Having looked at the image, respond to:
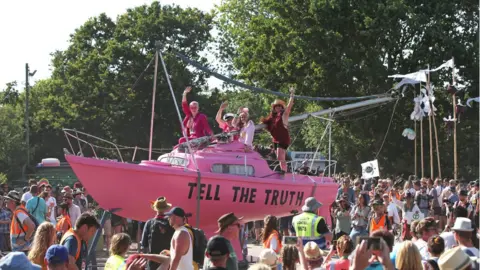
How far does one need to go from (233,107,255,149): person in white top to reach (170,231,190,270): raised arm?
11.2 meters

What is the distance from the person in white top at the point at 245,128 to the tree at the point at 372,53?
943 inches

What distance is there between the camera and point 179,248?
426 inches

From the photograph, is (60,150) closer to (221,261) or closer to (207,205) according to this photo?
(207,205)

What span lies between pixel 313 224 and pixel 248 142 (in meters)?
8.80

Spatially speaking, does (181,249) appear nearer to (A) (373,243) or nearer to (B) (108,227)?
(A) (373,243)

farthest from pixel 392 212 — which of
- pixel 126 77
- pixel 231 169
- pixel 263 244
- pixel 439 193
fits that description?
pixel 126 77

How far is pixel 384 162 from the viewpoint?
161ft

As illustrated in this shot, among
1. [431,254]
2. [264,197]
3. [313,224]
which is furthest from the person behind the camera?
[264,197]

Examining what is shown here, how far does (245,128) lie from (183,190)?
2.48m

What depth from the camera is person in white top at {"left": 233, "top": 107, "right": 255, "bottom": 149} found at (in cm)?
2211

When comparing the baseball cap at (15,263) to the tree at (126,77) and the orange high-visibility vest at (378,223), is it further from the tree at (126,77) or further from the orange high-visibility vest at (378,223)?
the tree at (126,77)

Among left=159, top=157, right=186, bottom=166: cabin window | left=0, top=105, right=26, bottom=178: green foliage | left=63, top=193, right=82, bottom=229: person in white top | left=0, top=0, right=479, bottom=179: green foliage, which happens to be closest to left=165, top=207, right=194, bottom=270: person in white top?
left=63, top=193, right=82, bottom=229: person in white top

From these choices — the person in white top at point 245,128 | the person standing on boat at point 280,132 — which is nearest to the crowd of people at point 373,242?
the person standing on boat at point 280,132

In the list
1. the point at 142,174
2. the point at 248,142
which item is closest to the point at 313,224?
the point at 142,174
